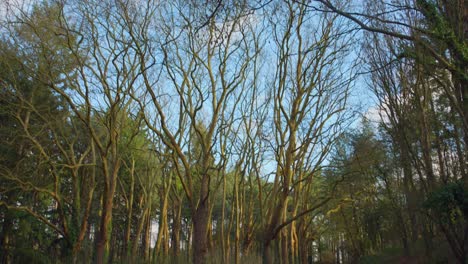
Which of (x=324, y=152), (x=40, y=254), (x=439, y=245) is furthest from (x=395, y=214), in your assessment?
(x=40, y=254)

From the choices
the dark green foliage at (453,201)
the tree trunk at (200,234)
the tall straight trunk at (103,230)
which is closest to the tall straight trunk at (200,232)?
the tree trunk at (200,234)

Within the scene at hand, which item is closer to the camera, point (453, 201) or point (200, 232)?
point (453, 201)

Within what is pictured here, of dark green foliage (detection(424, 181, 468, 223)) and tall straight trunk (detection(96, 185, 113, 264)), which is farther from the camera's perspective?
tall straight trunk (detection(96, 185, 113, 264))

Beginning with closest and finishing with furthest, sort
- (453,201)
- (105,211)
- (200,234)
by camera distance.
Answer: (453,201), (200,234), (105,211)

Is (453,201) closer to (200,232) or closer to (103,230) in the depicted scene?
(200,232)

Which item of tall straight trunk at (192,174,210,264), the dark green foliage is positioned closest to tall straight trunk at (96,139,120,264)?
tall straight trunk at (192,174,210,264)

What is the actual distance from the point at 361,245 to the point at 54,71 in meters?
24.5

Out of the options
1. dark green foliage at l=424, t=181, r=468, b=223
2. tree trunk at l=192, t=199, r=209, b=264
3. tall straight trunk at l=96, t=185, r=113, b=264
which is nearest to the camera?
dark green foliage at l=424, t=181, r=468, b=223

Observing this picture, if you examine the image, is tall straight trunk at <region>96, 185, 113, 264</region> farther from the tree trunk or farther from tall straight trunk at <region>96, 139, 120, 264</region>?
the tree trunk

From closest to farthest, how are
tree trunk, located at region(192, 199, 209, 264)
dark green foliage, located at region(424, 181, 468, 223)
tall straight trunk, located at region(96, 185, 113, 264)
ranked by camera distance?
dark green foliage, located at region(424, 181, 468, 223) < tree trunk, located at region(192, 199, 209, 264) < tall straight trunk, located at region(96, 185, 113, 264)

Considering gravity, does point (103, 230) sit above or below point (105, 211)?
below

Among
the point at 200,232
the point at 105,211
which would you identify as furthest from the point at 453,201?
the point at 105,211

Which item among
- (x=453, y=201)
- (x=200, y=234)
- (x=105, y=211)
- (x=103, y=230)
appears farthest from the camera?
(x=105, y=211)

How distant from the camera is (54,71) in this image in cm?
1361
